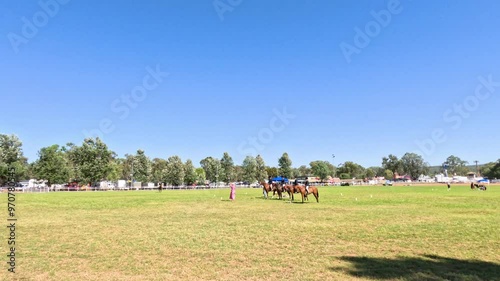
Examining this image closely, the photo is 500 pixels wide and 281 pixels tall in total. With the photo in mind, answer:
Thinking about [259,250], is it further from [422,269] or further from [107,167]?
[107,167]

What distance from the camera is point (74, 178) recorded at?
88.1 metres

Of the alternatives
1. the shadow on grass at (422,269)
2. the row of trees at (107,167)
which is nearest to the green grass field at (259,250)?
the shadow on grass at (422,269)

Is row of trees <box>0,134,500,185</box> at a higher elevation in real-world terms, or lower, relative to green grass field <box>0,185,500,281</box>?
higher

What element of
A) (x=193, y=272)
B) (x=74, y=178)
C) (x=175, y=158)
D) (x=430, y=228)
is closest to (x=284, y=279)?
(x=193, y=272)

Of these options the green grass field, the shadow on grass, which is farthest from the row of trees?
the shadow on grass

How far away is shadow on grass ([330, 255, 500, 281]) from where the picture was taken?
6851 millimetres

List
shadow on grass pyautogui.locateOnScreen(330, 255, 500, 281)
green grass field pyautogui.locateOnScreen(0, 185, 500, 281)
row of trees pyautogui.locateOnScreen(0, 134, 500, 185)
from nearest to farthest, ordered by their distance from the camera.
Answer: shadow on grass pyautogui.locateOnScreen(330, 255, 500, 281) → green grass field pyautogui.locateOnScreen(0, 185, 500, 281) → row of trees pyautogui.locateOnScreen(0, 134, 500, 185)

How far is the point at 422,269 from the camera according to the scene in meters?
7.38

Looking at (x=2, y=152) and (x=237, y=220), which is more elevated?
(x=2, y=152)

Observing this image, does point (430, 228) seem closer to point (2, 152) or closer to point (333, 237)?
point (333, 237)

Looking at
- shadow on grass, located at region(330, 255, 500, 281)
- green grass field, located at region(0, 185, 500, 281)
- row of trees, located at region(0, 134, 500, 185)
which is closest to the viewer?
shadow on grass, located at region(330, 255, 500, 281)

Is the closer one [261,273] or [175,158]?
[261,273]

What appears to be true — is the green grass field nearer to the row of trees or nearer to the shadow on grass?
the shadow on grass

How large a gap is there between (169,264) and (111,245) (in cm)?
310
